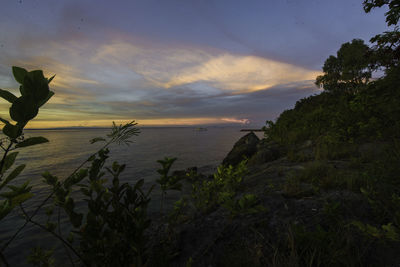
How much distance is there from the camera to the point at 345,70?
69.4 feet

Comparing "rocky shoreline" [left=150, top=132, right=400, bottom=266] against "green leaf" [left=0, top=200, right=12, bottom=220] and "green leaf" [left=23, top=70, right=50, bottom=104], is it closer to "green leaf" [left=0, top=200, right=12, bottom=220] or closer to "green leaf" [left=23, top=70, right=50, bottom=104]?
"green leaf" [left=0, top=200, right=12, bottom=220]

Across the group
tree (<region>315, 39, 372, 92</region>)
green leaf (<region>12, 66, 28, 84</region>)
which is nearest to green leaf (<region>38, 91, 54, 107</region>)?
green leaf (<region>12, 66, 28, 84</region>)

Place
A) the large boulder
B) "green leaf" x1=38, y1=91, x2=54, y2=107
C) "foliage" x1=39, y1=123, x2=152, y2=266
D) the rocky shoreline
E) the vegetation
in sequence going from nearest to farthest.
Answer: "green leaf" x1=38, y1=91, x2=54, y2=107, the vegetation, "foliage" x1=39, y1=123, x2=152, y2=266, the rocky shoreline, the large boulder

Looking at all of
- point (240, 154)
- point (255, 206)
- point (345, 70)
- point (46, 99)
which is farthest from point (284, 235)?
point (345, 70)

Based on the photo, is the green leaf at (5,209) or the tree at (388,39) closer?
the green leaf at (5,209)

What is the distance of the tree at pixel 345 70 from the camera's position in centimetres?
2052

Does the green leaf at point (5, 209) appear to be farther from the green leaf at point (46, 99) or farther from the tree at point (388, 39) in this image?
the tree at point (388, 39)

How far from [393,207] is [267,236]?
172 cm

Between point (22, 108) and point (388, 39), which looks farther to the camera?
point (388, 39)

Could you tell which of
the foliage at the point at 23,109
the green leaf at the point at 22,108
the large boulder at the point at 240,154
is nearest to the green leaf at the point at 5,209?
the foliage at the point at 23,109

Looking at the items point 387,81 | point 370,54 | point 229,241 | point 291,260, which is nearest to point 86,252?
point 229,241

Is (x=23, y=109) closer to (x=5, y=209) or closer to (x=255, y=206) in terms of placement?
(x=5, y=209)

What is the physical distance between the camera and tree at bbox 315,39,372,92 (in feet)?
67.3

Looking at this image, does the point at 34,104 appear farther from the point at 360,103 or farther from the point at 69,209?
the point at 360,103
